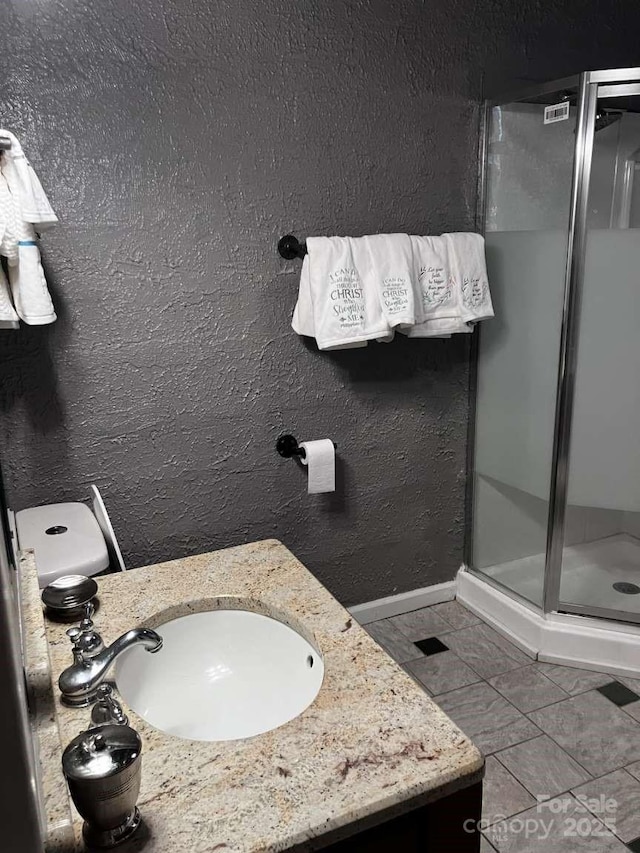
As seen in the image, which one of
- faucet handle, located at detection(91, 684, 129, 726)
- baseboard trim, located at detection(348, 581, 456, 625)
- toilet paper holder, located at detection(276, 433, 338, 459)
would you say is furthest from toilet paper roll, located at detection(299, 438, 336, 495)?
faucet handle, located at detection(91, 684, 129, 726)

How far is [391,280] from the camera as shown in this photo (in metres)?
1.94

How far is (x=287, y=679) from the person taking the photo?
131 centimetres

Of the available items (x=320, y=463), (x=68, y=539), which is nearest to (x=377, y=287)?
(x=320, y=463)

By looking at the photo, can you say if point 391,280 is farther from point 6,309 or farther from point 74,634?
point 74,634

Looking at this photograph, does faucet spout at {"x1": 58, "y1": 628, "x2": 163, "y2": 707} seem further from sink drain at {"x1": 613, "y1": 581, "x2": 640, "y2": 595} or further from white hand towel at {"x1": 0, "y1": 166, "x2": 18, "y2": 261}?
sink drain at {"x1": 613, "y1": 581, "x2": 640, "y2": 595}

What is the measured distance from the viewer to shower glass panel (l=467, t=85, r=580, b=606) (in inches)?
79.4

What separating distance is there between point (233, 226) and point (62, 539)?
38.0 inches

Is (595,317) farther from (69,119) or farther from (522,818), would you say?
(69,119)

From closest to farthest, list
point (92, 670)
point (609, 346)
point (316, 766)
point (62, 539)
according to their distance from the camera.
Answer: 1. point (316, 766)
2. point (92, 670)
3. point (62, 539)
4. point (609, 346)

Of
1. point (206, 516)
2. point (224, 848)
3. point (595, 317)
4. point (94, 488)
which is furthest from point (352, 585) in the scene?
point (224, 848)

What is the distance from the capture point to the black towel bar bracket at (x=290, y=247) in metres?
1.95

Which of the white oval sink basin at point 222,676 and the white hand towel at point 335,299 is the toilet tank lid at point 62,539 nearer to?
the white oval sink basin at point 222,676

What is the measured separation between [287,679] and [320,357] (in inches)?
42.3

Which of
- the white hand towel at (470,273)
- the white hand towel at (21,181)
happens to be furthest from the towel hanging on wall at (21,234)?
the white hand towel at (470,273)
